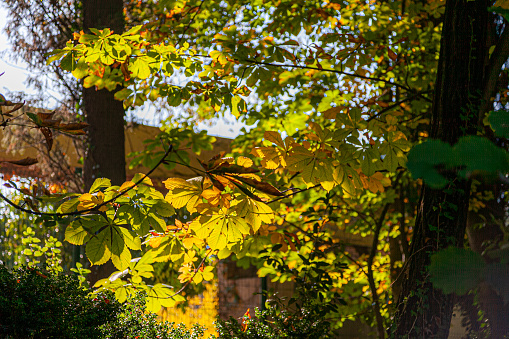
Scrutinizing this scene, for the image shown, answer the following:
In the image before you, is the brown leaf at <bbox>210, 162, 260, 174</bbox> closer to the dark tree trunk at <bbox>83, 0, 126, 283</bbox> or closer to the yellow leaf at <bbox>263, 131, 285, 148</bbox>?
the yellow leaf at <bbox>263, 131, 285, 148</bbox>

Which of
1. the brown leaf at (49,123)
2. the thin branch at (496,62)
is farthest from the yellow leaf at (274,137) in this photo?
the thin branch at (496,62)

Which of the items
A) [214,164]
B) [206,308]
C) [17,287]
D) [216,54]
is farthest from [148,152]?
[206,308]

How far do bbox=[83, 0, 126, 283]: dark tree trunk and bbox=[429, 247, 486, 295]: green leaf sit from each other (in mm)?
4681

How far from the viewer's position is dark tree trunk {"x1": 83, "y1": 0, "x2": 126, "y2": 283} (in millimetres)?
4816

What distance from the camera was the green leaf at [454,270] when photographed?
349 mm

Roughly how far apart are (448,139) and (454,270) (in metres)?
2.19

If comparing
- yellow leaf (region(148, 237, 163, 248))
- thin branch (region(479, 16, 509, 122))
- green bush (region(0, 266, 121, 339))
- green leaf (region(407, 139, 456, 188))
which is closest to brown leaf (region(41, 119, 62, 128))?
yellow leaf (region(148, 237, 163, 248))

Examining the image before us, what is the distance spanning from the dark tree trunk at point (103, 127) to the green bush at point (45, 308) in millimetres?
1183

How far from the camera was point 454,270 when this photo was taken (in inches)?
13.9

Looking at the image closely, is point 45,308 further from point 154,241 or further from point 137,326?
point 154,241

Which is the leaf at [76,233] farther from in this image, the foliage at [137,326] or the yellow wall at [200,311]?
the yellow wall at [200,311]

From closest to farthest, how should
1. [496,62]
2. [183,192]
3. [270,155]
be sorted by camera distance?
[183,192], [270,155], [496,62]

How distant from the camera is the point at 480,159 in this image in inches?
13.7

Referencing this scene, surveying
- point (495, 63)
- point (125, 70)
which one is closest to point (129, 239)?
point (125, 70)
